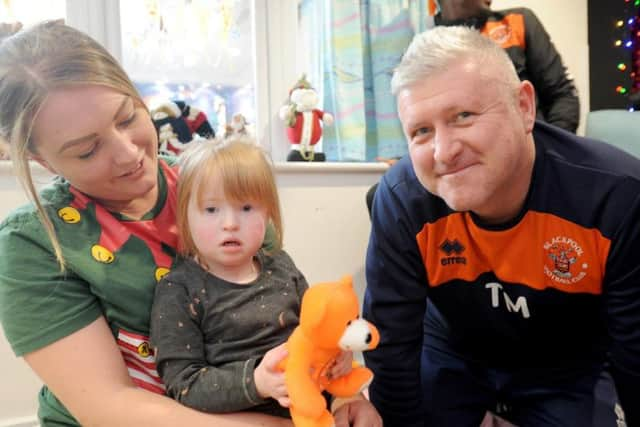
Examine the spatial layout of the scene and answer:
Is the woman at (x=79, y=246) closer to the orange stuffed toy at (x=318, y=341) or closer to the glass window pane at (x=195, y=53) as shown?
the orange stuffed toy at (x=318, y=341)

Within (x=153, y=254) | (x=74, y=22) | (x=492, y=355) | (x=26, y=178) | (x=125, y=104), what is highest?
(x=74, y=22)

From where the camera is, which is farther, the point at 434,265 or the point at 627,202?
the point at 434,265

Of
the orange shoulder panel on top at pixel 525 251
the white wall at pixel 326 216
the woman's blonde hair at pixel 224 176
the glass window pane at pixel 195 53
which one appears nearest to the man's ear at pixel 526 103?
the orange shoulder panel on top at pixel 525 251

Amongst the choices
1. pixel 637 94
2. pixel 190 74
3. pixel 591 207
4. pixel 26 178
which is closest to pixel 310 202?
pixel 190 74

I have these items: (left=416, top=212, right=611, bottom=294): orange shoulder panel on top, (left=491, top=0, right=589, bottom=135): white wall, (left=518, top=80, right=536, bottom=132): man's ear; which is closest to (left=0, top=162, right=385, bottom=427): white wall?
(left=416, top=212, right=611, bottom=294): orange shoulder panel on top

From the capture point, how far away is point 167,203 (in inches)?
33.8

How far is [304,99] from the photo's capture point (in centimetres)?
190

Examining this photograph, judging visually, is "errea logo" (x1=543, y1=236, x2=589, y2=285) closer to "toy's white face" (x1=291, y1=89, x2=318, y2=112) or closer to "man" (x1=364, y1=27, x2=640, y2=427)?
"man" (x1=364, y1=27, x2=640, y2=427)

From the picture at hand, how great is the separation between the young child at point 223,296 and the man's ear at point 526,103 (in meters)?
0.48

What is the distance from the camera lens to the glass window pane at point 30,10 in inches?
66.1

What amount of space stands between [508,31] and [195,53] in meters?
1.32

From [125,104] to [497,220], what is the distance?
2.37 feet

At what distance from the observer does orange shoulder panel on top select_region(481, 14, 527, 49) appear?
187 cm

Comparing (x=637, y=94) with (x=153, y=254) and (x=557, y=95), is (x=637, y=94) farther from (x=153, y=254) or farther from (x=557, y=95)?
(x=153, y=254)
